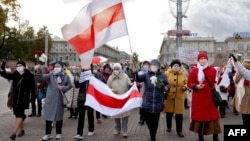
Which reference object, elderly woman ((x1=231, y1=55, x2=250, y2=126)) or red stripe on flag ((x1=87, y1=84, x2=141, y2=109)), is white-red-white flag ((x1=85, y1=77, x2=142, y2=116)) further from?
elderly woman ((x1=231, y1=55, x2=250, y2=126))

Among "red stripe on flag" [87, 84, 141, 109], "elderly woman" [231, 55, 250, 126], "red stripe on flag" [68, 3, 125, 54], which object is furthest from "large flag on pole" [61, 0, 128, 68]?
"elderly woman" [231, 55, 250, 126]

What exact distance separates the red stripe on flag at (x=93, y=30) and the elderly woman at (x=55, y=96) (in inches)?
43.9

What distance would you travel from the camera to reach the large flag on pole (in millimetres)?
7852

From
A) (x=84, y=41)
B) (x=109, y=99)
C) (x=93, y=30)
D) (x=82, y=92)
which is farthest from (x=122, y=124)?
(x=93, y=30)

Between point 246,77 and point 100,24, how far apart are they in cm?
314

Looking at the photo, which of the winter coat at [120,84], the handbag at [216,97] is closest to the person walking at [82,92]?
the winter coat at [120,84]

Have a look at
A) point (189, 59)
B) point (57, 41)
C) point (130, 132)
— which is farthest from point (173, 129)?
point (57, 41)

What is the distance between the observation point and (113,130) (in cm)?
1003

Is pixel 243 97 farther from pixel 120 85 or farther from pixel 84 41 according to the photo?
pixel 84 41

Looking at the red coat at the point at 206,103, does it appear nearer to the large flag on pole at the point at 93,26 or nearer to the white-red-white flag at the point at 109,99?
the white-red-white flag at the point at 109,99

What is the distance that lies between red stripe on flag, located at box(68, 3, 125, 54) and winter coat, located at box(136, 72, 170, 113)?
1332 millimetres

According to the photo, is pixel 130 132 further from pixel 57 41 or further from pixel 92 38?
pixel 57 41

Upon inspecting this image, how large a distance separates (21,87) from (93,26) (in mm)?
2332

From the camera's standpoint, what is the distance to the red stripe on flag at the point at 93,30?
7.88m
